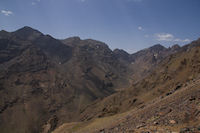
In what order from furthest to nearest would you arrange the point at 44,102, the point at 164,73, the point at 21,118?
the point at 44,102, the point at 21,118, the point at 164,73

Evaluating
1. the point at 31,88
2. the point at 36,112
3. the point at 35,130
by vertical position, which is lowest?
the point at 35,130

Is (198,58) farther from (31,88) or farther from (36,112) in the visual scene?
(31,88)

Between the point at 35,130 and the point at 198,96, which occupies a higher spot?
the point at 198,96

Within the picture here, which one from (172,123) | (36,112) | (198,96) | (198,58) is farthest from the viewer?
(36,112)

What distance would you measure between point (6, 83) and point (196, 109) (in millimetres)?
206047

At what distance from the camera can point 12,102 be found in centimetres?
16975

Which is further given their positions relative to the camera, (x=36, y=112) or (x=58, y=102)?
(x=58, y=102)

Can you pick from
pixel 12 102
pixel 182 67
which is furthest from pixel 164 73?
pixel 12 102

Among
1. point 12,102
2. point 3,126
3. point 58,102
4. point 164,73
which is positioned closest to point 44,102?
point 58,102

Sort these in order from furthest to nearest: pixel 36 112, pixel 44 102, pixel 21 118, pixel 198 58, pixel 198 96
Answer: pixel 44 102 < pixel 36 112 < pixel 21 118 < pixel 198 58 < pixel 198 96

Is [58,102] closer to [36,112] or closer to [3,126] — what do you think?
[36,112]

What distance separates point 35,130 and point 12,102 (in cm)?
4419

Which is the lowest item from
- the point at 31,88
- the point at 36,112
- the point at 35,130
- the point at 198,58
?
the point at 35,130

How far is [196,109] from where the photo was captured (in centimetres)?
1653
